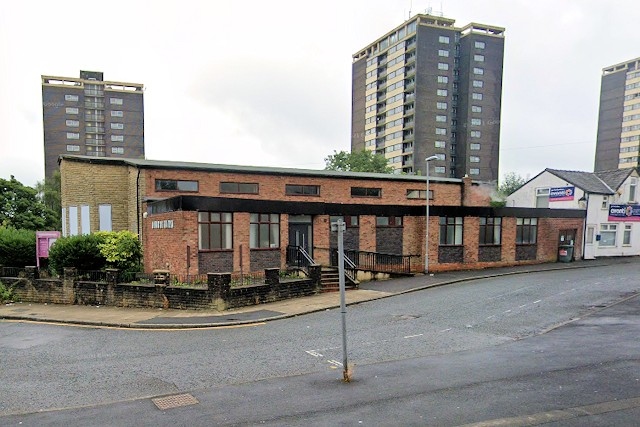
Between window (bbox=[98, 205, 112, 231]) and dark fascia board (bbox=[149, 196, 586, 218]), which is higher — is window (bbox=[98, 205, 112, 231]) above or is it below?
below

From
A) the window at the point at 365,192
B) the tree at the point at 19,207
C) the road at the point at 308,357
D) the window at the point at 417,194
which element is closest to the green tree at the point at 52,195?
the tree at the point at 19,207

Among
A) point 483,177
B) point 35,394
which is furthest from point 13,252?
point 483,177

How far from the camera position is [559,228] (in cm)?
2638

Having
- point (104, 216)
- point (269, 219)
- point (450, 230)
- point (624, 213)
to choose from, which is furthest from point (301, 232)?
point (624, 213)

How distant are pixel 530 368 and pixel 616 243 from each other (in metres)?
28.4

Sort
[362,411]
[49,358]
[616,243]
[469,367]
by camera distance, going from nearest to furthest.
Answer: [362,411] < [469,367] < [49,358] < [616,243]

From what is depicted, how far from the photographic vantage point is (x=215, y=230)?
57.9 ft

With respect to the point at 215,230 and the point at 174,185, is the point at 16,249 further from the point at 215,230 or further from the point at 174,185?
the point at 215,230

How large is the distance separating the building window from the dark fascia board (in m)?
0.23

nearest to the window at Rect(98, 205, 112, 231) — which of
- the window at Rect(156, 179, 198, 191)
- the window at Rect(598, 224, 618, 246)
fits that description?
the window at Rect(156, 179, 198, 191)

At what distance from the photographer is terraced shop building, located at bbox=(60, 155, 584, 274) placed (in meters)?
17.7

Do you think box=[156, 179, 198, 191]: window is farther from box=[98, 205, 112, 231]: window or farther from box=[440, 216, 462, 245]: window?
box=[440, 216, 462, 245]: window

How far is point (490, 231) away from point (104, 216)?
24.2 meters

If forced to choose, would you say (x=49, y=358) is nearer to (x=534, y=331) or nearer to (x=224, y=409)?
(x=224, y=409)
